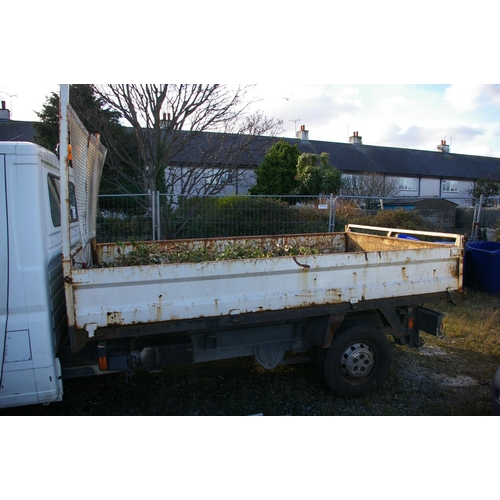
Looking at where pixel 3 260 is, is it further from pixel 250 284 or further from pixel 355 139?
pixel 355 139

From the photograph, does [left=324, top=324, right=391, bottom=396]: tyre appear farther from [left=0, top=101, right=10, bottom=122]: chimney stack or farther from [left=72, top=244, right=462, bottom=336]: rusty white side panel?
[left=0, top=101, right=10, bottom=122]: chimney stack

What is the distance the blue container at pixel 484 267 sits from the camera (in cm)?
756

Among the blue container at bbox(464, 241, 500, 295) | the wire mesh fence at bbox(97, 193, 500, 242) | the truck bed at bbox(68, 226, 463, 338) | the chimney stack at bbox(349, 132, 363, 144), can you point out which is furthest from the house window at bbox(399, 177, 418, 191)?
the truck bed at bbox(68, 226, 463, 338)

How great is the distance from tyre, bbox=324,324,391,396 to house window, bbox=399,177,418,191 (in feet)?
94.7

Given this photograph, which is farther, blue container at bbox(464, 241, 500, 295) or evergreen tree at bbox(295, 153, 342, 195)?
evergreen tree at bbox(295, 153, 342, 195)

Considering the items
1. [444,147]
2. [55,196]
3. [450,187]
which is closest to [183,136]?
[55,196]

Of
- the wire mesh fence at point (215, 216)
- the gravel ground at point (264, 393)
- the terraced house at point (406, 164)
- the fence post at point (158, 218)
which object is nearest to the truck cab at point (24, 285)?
the gravel ground at point (264, 393)

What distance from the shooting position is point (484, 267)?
770 cm

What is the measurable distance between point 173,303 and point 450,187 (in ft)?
120

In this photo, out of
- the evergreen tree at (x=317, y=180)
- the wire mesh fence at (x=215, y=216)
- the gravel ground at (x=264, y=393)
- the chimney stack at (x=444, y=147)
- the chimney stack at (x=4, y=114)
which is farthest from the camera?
the chimney stack at (x=444, y=147)

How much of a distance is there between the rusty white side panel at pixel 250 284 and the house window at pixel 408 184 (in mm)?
28783

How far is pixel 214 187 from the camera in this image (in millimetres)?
9633

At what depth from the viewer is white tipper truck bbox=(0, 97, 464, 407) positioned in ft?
9.46

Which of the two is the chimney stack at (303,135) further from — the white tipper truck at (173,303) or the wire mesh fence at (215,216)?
the white tipper truck at (173,303)
